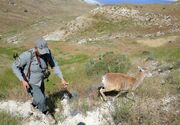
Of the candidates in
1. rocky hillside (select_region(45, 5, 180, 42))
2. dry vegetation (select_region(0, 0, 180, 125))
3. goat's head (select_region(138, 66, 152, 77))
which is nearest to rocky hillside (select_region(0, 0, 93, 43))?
rocky hillside (select_region(45, 5, 180, 42))

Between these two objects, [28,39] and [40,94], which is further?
[28,39]

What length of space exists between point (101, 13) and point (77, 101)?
46771mm

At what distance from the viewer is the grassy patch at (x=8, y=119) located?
10475 mm

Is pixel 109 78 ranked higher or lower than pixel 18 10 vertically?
higher

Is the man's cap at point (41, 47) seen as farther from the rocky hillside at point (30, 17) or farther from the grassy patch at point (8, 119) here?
the rocky hillside at point (30, 17)

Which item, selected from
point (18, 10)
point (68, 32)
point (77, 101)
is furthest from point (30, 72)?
point (18, 10)

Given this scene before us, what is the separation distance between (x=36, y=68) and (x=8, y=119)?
4.06ft

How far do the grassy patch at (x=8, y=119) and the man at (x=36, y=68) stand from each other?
59 cm

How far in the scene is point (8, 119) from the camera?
418 inches

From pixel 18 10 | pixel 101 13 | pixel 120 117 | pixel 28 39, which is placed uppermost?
pixel 120 117

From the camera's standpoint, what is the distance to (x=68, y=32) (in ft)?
185

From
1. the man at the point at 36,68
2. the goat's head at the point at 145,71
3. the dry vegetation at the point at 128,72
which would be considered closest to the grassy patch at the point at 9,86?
the dry vegetation at the point at 128,72

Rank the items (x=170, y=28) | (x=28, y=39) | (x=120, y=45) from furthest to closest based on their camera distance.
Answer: (x=28, y=39), (x=170, y=28), (x=120, y=45)

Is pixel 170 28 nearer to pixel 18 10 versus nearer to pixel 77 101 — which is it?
pixel 77 101
